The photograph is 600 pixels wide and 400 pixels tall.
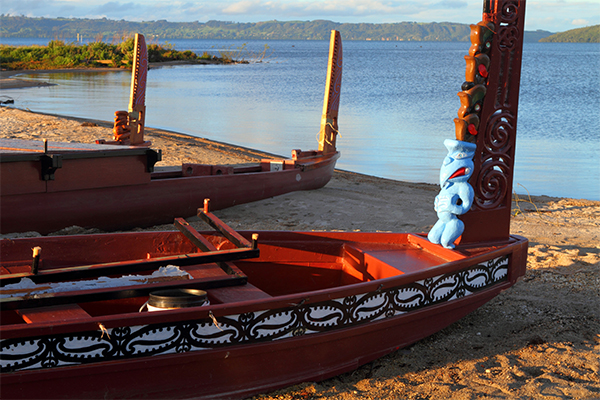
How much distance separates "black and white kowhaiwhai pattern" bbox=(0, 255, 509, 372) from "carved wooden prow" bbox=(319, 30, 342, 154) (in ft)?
17.6

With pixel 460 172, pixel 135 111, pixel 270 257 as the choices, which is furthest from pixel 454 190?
pixel 135 111

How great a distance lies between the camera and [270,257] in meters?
4.51

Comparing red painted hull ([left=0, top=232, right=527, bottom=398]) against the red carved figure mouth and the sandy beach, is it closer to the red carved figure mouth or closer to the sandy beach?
the sandy beach

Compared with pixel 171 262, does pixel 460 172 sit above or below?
above

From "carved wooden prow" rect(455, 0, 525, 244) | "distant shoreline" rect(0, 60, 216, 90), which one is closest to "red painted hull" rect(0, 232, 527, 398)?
"carved wooden prow" rect(455, 0, 525, 244)

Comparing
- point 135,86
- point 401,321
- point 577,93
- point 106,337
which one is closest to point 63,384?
point 106,337

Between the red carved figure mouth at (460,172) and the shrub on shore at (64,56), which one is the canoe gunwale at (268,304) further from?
the shrub on shore at (64,56)

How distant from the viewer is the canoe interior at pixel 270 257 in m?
3.81

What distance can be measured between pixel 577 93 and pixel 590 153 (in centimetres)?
2052

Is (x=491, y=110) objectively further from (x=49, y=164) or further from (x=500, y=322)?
(x=49, y=164)

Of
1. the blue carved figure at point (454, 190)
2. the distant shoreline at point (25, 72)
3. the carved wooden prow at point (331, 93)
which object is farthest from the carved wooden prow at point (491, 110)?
the distant shoreline at point (25, 72)

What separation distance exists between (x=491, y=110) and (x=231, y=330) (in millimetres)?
2562

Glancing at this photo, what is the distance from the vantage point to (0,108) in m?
16.6

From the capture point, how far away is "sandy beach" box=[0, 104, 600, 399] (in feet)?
11.6
